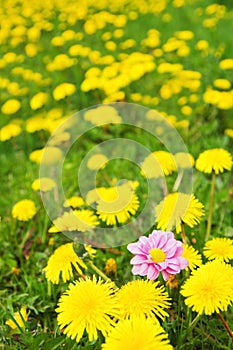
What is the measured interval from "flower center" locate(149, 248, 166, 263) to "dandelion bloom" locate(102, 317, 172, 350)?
0.18 m

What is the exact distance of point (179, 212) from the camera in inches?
54.2

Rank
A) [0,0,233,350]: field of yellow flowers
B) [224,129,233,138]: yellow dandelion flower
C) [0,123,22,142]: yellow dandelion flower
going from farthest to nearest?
[0,123,22,142]: yellow dandelion flower → [224,129,233,138]: yellow dandelion flower → [0,0,233,350]: field of yellow flowers

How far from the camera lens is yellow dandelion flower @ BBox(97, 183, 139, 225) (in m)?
1.53

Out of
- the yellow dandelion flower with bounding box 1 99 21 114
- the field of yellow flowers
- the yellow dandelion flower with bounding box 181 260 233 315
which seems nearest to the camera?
the yellow dandelion flower with bounding box 181 260 233 315

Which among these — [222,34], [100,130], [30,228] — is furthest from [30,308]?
[222,34]

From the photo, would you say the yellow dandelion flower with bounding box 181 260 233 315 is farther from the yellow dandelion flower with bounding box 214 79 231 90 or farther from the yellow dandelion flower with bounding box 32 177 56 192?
the yellow dandelion flower with bounding box 214 79 231 90

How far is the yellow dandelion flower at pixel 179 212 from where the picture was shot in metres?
1.36

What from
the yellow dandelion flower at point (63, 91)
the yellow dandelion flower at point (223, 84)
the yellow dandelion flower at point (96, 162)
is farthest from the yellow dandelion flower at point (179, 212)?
the yellow dandelion flower at point (63, 91)

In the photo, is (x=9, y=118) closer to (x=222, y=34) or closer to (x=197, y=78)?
(x=197, y=78)

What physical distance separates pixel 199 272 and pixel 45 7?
4226 millimetres

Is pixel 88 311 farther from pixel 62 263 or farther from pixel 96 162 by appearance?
pixel 96 162

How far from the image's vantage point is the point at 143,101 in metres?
2.99

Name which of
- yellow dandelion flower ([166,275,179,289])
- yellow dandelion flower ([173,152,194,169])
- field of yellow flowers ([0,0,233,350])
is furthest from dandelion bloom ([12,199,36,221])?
yellow dandelion flower ([166,275,179,289])

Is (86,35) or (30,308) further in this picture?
(86,35)
